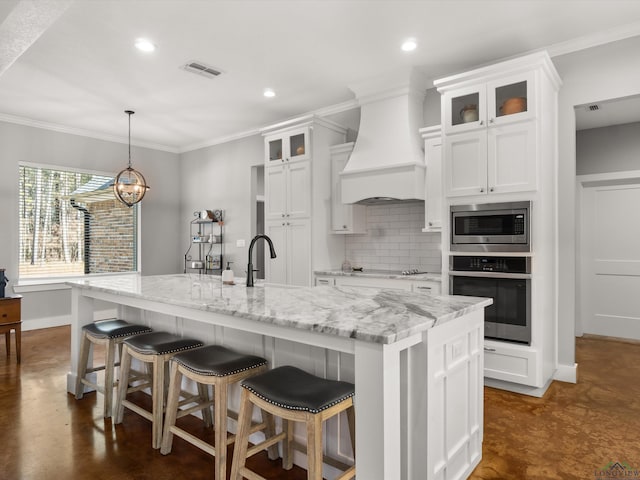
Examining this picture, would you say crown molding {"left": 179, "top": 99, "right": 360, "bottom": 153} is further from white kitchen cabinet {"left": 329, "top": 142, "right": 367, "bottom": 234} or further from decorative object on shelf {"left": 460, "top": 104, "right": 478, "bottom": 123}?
decorative object on shelf {"left": 460, "top": 104, "right": 478, "bottom": 123}

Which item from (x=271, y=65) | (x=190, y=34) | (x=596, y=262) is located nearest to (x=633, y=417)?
(x=596, y=262)

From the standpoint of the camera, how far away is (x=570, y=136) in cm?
350

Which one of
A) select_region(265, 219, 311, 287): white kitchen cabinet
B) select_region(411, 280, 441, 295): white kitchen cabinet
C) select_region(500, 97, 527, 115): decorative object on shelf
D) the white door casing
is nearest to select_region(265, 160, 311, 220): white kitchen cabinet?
select_region(265, 219, 311, 287): white kitchen cabinet

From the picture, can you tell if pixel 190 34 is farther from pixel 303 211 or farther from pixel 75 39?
pixel 303 211

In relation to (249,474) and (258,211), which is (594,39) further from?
(258,211)

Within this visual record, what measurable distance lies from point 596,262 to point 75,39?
6204mm

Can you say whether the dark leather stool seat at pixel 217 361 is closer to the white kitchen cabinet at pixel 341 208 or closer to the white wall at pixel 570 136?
the white kitchen cabinet at pixel 341 208

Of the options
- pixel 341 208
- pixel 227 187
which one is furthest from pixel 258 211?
pixel 341 208

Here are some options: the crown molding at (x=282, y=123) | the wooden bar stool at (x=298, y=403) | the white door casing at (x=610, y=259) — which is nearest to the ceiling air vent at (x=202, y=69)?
the crown molding at (x=282, y=123)

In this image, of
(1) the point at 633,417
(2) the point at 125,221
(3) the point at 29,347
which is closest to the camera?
(1) the point at 633,417

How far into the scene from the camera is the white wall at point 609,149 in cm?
482

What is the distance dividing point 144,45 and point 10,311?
9.81 feet

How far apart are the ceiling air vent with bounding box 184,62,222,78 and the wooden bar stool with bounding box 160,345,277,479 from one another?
2.87 metres

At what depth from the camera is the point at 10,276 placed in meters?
5.39
